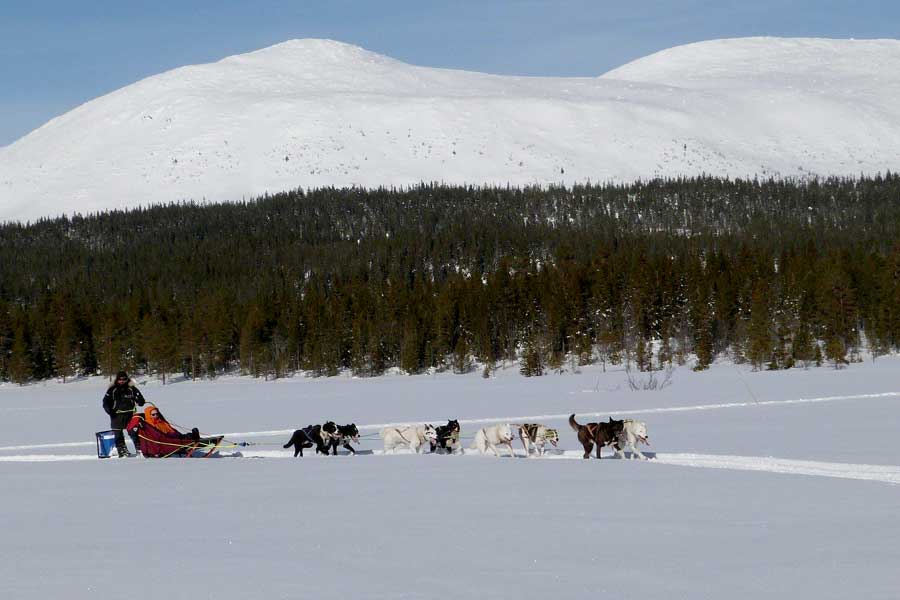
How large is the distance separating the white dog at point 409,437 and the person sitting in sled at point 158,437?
148 inches

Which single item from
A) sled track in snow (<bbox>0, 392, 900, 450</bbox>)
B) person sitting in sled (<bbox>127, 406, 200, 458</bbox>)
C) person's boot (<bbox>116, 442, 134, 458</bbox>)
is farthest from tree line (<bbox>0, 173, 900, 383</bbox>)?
person's boot (<bbox>116, 442, 134, 458</bbox>)

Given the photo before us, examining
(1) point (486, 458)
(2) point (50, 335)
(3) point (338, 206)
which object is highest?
(3) point (338, 206)

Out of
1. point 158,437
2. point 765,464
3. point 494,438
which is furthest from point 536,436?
point 158,437

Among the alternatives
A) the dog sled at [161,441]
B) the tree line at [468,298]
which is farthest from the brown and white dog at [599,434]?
the tree line at [468,298]

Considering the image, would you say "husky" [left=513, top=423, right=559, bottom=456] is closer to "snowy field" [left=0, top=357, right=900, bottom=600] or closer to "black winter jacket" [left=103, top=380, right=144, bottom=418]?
"snowy field" [left=0, top=357, right=900, bottom=600]

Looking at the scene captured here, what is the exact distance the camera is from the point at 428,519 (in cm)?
1080

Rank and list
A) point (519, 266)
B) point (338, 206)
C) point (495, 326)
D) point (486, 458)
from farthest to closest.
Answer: point (338, 206), point (519, 266), point (495, 326), point (486, 458)

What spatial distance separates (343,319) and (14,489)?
6652 centimetres

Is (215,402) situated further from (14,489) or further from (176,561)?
(176,561)

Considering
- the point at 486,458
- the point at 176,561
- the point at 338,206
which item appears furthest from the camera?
the point at 338,206

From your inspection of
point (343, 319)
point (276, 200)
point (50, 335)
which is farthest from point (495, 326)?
point (276, 200)

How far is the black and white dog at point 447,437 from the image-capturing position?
19016mm

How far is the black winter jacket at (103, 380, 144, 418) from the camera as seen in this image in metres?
20.8

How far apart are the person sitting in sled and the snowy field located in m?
0.98
